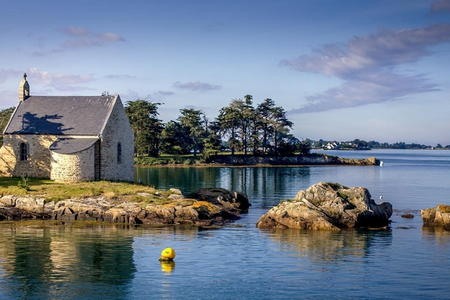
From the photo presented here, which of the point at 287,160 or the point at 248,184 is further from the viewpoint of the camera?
the point at 287,160

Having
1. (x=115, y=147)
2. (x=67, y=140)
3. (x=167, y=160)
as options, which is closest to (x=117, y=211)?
(x=115, y=147)

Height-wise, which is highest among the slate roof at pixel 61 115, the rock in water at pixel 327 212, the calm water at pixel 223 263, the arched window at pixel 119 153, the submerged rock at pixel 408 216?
the slate roof at pixel 61 115

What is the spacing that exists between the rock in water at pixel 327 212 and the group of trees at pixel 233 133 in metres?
93.3

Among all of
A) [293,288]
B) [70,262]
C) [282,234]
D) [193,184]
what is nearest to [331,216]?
[282,234]

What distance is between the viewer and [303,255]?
123 ft

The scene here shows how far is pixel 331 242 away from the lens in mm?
42094

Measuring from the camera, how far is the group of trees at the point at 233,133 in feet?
475

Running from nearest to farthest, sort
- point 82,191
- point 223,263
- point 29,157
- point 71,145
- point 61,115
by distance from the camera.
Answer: point 223,263 → point 82,191 → point 71,145 → point 29,157 → point 61,115

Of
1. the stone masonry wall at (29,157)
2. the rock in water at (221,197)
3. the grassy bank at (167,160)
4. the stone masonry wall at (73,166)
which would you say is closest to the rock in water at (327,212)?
the rock in water at (221,197)

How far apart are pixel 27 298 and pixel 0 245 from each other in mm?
13464

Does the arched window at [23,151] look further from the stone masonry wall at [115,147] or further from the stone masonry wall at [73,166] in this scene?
the stone masonry wall at [115,147]

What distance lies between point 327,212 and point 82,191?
22103 mm

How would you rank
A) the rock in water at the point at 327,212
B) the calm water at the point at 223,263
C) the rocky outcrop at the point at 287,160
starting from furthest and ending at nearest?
1. the rocky outcrop at the point at 287,160
2. the rock in water at the point at 327,212
3. the calm water at the point at 223,263

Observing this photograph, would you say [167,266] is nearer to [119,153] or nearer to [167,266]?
[167,266]
